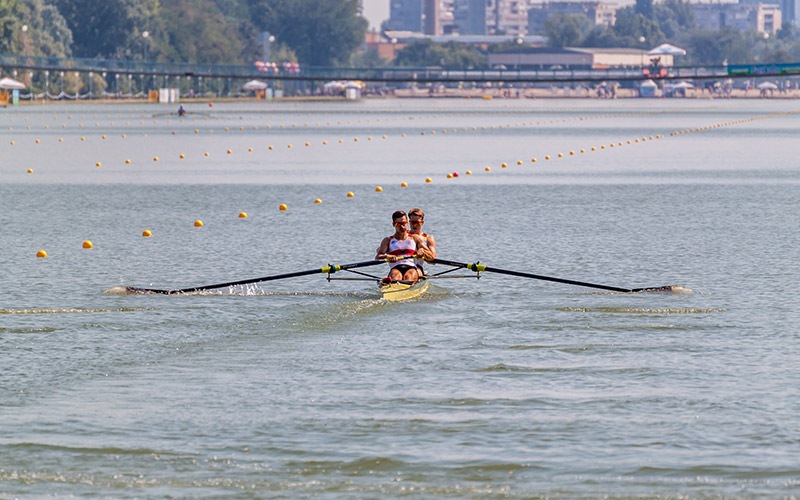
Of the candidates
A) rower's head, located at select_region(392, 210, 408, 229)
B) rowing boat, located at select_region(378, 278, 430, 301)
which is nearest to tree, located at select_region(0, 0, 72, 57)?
rower's head, located at select_region(392, 210, 408, 229)

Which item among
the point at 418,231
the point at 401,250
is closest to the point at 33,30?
the point at 418,231

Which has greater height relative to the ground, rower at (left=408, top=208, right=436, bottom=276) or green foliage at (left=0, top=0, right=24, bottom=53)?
green foliage at (left=0, top=0, right=24, bottom=53)

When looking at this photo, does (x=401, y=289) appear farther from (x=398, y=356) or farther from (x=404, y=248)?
(x=398, y=356)

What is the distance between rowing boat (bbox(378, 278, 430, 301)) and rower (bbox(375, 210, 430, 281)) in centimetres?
11

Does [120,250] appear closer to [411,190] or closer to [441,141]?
[411,190]

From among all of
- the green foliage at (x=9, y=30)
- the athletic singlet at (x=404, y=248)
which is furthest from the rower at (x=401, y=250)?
the green foliage at (x=9, y=30)

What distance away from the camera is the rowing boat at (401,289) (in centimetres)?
1998

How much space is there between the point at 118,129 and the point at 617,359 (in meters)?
76.5

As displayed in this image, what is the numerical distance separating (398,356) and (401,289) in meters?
3.99

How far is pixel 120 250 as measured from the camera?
2628 centimetres

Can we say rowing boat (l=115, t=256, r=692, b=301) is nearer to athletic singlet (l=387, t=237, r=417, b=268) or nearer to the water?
the water

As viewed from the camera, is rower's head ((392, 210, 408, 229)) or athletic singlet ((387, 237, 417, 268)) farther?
athletic singlet ((387, 237, 417, 268))

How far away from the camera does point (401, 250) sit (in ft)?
68.2

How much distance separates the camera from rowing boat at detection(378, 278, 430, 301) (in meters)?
20.0
